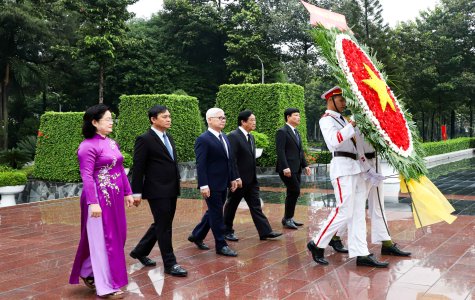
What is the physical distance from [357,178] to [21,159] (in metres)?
12.3

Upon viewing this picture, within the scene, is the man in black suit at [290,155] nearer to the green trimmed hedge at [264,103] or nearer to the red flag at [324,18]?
the red flag at [324,18]

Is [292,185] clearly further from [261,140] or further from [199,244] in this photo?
[261,140]

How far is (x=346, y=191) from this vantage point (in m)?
4.61

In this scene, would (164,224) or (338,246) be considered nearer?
(164,224)

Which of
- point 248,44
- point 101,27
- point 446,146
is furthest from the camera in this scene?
point 248,44

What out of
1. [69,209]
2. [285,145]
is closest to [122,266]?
[285,145]

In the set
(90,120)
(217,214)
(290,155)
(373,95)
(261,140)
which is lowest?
(217,214)

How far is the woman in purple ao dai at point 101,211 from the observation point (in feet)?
12.4

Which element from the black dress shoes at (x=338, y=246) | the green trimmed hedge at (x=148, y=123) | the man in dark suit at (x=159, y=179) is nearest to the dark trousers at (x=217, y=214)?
the man in dark suit at (x=159, y=179)

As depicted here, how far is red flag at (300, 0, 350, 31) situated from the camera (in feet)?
14.6

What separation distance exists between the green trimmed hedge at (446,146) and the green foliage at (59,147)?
1255cm

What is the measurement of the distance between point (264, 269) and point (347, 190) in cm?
110

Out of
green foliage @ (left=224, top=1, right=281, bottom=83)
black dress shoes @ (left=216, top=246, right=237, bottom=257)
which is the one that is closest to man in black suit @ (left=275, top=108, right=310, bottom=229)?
black dress shoes @ (left=216, top=246, right=237, bottom=257)

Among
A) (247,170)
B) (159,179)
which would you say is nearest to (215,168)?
(247,170)
